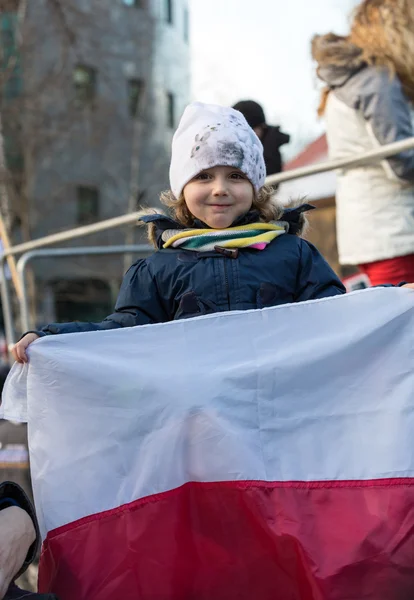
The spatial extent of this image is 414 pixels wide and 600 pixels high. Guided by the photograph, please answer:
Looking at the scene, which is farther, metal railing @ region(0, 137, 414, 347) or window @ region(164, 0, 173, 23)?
window @ region(164, 0, 173, 23)

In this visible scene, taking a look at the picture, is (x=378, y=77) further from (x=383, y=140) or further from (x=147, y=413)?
(x=147, y=413)

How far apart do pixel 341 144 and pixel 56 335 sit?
1831 mm

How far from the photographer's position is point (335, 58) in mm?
3355

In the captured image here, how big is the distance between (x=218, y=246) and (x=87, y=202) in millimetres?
20548

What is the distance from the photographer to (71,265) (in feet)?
72.0

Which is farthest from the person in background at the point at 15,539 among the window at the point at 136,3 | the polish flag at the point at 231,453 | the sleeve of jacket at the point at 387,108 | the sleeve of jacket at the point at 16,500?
the window at the point at 136,3

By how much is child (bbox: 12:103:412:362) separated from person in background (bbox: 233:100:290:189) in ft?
3.67

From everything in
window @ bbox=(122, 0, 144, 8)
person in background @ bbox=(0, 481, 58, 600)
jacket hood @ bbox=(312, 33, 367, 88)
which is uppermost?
window @ bbox=(122, 0, 144, 8)

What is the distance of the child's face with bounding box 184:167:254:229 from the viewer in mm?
2492

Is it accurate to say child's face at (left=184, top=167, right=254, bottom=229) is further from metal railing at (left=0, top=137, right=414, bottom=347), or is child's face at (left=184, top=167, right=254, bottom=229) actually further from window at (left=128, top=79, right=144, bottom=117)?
window at (left=128, top=79, right=144, bottom=117)

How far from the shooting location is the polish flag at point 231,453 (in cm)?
186

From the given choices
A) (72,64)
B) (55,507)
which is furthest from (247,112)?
(72,64)

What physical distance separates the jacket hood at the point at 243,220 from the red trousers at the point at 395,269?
84 centimetres

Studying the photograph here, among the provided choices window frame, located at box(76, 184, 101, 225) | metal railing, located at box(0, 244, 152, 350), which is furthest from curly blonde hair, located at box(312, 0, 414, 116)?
window frame, located at box(76, 184, 101, 225)
